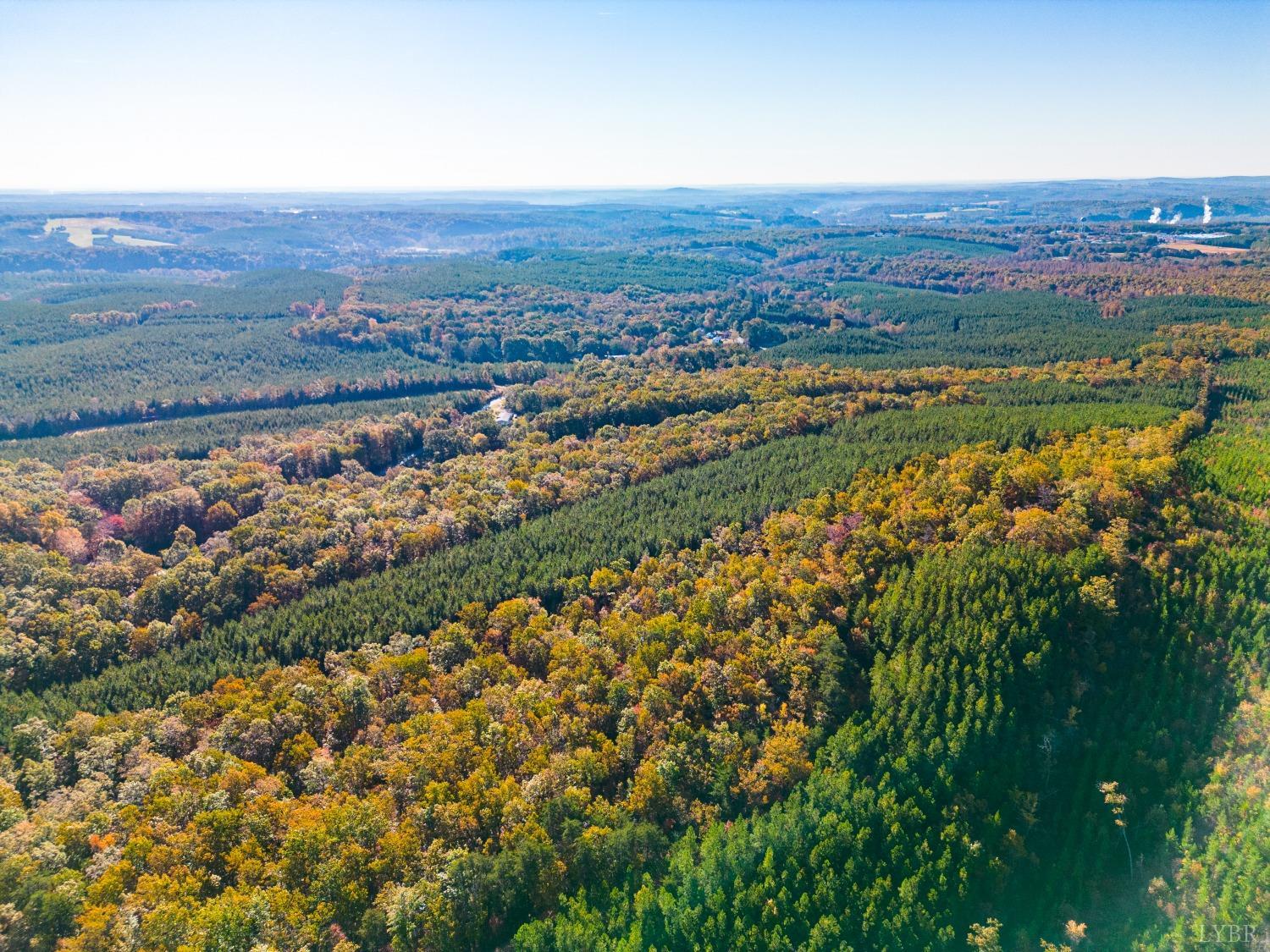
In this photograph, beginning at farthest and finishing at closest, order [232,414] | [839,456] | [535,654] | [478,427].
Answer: [232,414] → [478,427] → [839,456] → [535,654]

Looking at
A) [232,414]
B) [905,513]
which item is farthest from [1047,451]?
[232,414]

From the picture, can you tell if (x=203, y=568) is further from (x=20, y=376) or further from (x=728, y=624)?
(x=20, y=376)

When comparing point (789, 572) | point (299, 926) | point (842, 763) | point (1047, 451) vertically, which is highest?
point (1047, 451)

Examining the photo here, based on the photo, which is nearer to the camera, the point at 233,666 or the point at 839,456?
the point at 233,666

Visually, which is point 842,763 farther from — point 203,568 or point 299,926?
point 203,568

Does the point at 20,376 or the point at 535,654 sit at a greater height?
the point at 20,376

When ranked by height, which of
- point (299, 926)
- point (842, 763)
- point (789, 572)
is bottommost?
point (299, 926)

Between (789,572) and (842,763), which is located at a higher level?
(789,572)

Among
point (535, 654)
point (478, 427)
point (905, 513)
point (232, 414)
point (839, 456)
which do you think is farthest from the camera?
point (232, 414)

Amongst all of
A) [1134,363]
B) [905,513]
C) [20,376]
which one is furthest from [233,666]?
[1134,363]
